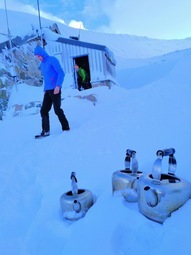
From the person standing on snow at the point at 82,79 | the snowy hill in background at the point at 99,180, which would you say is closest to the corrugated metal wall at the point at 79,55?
the person standing on snow at the point at 82,79

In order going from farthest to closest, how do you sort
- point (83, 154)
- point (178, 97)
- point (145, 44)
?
point (145, 44) < point (178, 97) < point (83, 154)

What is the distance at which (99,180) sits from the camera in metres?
2.69

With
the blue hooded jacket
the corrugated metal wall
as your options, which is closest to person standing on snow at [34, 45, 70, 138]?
the blue hooded jacket

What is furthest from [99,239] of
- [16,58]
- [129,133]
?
[16,58]

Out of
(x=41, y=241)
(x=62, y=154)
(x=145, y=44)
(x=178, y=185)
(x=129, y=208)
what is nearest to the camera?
(x=178, y=185)

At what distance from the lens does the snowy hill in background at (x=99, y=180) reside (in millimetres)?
1763

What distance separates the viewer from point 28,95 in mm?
11211

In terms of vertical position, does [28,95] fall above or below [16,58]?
below

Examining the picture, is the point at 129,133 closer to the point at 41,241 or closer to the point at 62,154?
the point at 62,154

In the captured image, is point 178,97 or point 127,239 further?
point 178,97

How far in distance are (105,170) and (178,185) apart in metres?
1.14

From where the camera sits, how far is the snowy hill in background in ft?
5.78

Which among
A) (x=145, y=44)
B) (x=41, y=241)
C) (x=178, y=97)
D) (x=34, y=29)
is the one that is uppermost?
(x=145, y=44)

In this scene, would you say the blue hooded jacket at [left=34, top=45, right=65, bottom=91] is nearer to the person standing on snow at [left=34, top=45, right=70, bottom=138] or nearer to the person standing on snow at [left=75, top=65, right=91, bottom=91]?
the person standing on snow at [left=34, top=45, right=70, bottom=138]
